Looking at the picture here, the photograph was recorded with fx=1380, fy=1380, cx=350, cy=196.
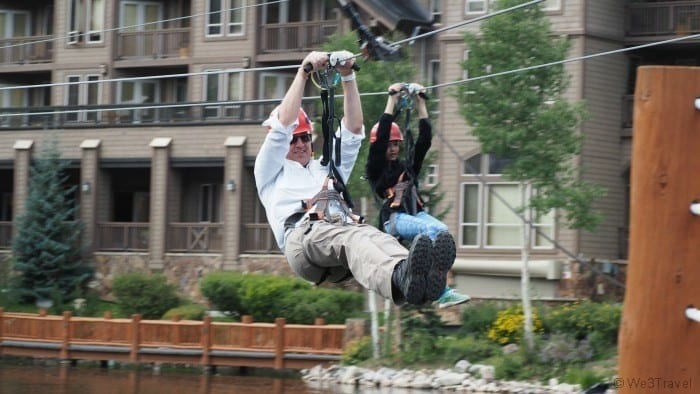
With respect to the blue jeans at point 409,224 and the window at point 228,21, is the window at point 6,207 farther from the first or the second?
the blue jeans at point 409,224

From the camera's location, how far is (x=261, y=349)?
94.9 feet

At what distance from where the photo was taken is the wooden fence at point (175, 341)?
94.0 ft

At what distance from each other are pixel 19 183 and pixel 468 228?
15099 mm

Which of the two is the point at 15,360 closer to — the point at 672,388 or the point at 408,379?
the point at 408,379

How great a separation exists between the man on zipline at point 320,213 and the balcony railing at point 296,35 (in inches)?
1102

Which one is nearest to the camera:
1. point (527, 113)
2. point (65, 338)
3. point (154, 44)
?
point (527, 113)

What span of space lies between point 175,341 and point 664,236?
26679 millimetres

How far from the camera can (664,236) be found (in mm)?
4078

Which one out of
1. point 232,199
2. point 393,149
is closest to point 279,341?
point 232,199

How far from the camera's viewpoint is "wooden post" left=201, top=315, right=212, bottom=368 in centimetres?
2939

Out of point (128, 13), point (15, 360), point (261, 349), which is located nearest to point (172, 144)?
point (128, 13)

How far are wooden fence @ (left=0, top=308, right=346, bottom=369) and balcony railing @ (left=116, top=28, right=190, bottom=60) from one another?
409 inches

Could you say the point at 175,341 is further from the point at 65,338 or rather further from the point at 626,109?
the point at 626,109

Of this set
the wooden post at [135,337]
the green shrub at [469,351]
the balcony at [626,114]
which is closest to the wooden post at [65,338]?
the wooden post at [135,337]
